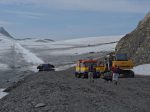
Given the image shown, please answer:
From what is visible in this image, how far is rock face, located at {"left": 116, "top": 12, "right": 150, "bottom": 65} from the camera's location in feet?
194

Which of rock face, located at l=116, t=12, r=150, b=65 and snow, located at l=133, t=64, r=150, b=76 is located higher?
rock face, located at l=116, t=12, r=150, b=65

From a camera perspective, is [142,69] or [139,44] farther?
[139,44]

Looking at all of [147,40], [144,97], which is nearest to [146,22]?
[147,40]

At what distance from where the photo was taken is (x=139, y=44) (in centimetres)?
6406

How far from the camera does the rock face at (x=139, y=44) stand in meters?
59.2

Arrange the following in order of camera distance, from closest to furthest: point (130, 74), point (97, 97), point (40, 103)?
point (40, 103)
point (97, 97)
point (130, 74)

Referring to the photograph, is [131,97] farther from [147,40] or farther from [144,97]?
[147,40]

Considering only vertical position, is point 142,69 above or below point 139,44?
below

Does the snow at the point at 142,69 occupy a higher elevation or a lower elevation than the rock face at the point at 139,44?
lower

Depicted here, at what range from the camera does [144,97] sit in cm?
2339

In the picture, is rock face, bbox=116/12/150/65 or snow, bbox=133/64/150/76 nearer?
snow, bbox=133/64/150/76

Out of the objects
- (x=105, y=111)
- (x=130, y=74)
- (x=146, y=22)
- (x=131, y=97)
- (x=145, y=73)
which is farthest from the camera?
(x=146, y=22)

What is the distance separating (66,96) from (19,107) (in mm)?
2544

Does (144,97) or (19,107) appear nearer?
(19,107)
